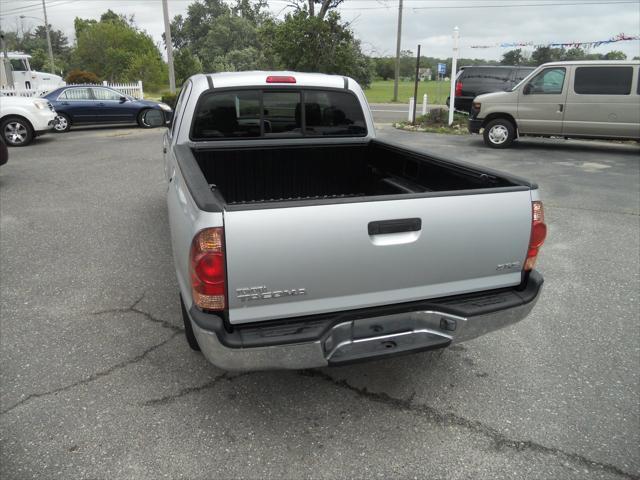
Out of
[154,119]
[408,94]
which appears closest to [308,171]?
[154,119]

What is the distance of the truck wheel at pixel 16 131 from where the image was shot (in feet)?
41.3

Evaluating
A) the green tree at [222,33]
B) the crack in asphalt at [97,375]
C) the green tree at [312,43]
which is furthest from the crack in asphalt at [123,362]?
the green tree at [222,33]

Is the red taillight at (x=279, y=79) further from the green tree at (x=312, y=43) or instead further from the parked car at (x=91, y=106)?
the green tree at (x=312, y=43)

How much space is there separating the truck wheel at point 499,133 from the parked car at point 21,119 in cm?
1142

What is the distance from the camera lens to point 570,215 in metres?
7.05

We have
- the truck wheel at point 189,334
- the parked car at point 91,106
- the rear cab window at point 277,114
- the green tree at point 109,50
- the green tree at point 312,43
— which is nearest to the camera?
the truck wheel at point 189,334

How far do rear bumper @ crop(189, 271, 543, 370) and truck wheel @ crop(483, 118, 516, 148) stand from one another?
10.5m

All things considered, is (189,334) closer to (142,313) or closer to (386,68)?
(142,313)

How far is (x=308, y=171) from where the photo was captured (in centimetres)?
442

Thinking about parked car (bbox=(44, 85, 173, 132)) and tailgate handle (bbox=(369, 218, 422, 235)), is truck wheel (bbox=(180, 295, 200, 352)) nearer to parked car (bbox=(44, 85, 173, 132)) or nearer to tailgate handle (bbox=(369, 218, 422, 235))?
tailgate handle (bbox=(369, 218, 422, 235))

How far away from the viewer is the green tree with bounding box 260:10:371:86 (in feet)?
64.5

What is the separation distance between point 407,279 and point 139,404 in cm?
176

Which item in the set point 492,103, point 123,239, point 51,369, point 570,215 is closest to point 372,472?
point 51,369

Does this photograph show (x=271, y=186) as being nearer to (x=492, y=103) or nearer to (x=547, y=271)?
(x=547, y=271)
